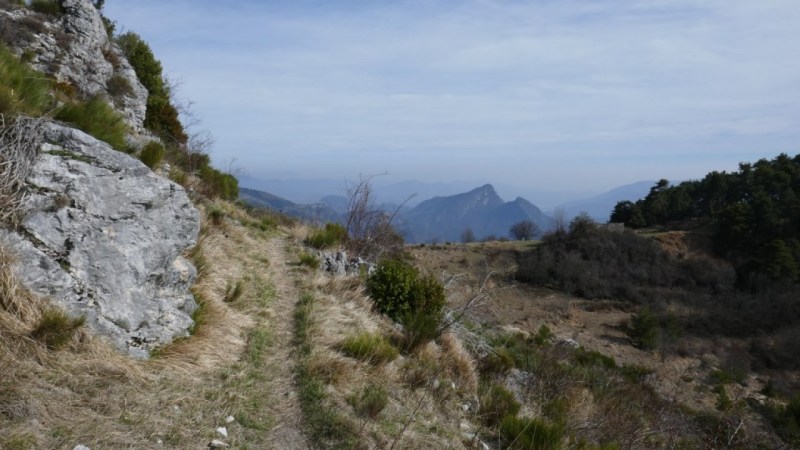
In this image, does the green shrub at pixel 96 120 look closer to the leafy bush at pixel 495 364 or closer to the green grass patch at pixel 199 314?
the green grass patch at pixel 199 314

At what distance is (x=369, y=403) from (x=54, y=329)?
2.56 meters

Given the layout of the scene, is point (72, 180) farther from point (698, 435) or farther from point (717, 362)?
point (717, 362)

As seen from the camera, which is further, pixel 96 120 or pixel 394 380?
pixel 394 380

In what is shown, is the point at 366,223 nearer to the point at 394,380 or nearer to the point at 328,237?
the point at 328,237

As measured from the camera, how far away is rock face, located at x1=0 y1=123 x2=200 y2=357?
3.69 m

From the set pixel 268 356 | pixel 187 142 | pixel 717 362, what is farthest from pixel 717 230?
pixel 268 356

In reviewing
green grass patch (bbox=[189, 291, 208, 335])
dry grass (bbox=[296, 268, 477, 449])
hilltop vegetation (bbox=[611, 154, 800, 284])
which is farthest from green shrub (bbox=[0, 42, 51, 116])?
hilltop vegetation (bbox=[611, 154, 800, 284])

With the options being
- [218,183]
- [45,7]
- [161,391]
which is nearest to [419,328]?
[161,391]

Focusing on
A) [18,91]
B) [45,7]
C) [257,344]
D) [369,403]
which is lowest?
Result: [369,403]

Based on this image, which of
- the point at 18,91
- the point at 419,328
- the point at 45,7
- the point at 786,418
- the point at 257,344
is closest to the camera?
Result: the point at 18,91

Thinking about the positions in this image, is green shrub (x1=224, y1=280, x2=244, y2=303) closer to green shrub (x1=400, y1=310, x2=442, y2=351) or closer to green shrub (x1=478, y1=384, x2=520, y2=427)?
green shrub (x1=400, y1=310, x2=442, y2=351)

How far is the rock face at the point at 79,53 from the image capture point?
412 inches

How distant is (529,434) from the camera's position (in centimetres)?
479

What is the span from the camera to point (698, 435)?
810 cm
